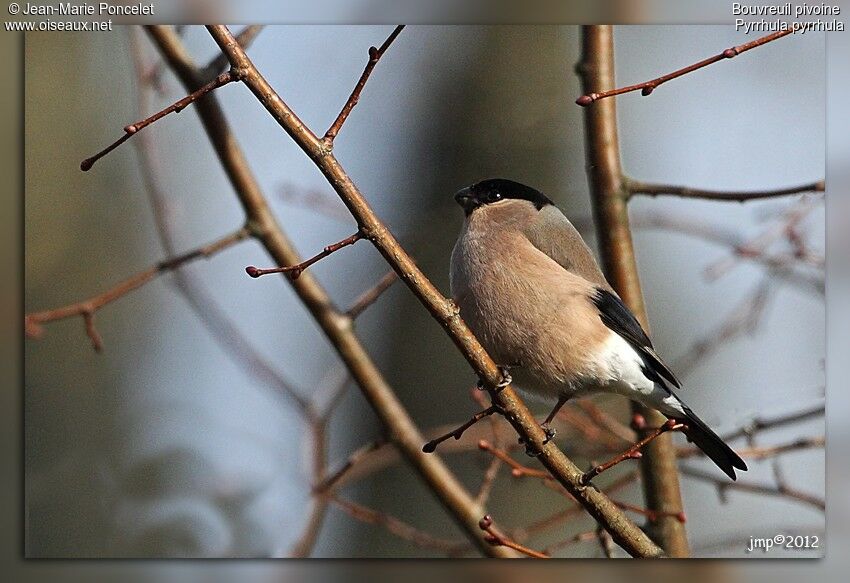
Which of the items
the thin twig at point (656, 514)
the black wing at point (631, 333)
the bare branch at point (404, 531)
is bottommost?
the bare branch at point (404, 531)

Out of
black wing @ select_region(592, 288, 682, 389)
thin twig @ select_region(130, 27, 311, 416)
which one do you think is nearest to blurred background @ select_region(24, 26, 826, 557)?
thin twig @ select_region(130, 27, 311, 416)

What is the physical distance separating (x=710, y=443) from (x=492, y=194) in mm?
621

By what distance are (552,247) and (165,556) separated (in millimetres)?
1021

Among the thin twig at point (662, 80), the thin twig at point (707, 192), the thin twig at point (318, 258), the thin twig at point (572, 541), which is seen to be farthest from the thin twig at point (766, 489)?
the thin twig at point (318, 258)

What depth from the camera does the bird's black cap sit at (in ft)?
5.65

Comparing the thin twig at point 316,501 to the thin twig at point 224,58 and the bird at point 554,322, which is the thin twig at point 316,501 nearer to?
the bird at point 554,322

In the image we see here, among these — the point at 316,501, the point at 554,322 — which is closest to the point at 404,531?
the point at 316,501

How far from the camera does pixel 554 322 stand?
153cm

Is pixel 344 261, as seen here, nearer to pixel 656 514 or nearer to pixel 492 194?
pixel 492 194

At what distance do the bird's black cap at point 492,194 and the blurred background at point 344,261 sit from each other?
23cm

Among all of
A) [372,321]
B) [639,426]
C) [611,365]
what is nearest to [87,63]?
[372,321]

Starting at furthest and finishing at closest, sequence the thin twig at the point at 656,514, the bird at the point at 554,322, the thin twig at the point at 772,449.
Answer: the thin twig at the point at 772,449
the thin twig at the point at 656,514
the bird at the point at 554,322

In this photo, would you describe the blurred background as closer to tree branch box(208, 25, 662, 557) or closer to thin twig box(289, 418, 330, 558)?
thin twig box(289, 418, 330, 558)

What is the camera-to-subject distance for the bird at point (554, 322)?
152 cm
